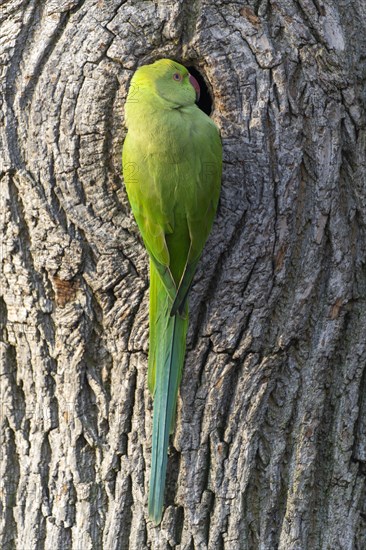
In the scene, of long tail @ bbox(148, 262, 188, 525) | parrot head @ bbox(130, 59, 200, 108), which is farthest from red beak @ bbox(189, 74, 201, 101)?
long tail @ bbox(148, 262, 188, 525)

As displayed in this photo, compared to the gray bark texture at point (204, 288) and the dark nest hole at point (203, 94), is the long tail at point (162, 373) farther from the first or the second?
the dark nest hole at point (203, 94)

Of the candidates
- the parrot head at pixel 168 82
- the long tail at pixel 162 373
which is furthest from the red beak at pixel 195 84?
the long tail at pixel 162 373

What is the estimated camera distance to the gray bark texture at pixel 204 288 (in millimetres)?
2328

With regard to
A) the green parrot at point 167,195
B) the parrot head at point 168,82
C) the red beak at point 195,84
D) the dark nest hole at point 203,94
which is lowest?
the green parrot at point 167,195

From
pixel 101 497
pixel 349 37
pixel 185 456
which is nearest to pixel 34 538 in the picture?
pixel 101 497

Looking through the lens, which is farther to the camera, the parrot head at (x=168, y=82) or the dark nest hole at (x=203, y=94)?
the dark nest hole at (x=203, y=94)

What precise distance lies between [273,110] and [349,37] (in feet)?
Result: 1.30

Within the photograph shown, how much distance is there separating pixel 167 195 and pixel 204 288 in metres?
0.35

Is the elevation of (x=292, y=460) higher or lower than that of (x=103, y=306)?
lower

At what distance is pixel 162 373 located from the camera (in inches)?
92.0

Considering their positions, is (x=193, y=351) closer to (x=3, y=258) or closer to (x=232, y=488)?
(x=232, y=488)

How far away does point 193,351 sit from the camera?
2.44 m

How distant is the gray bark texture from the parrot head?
0.07 meters

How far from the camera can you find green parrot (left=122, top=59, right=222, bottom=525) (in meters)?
2.25
